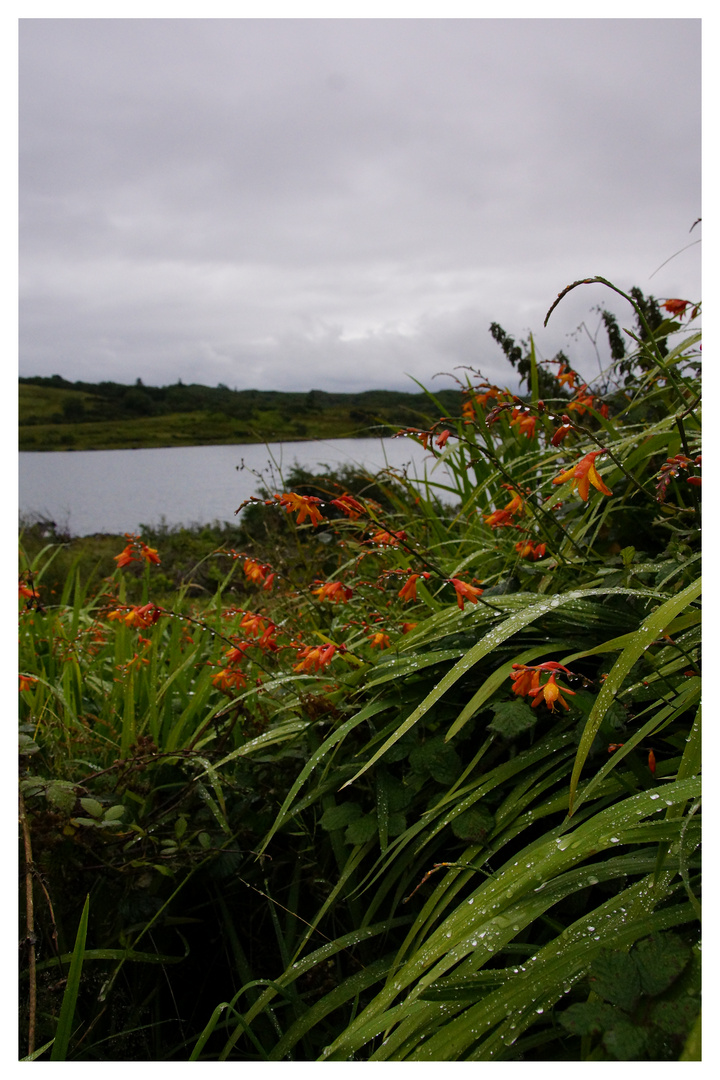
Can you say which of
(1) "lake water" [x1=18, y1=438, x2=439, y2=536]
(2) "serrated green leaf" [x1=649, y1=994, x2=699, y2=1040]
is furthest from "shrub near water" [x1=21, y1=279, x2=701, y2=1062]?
(1) "lake water" [x1=18, y1=438, x2=439, y2=536]

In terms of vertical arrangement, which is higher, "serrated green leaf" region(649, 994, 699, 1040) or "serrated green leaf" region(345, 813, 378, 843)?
"serrated green leaf" region(649, 994, 699, 1040)

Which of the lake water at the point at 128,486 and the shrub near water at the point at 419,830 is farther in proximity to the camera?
the lake water at the point at 128,486

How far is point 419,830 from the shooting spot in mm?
1167

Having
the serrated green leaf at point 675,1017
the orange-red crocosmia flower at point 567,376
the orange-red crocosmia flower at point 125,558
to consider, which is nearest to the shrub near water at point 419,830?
the serrated green leaf at point 675,1017

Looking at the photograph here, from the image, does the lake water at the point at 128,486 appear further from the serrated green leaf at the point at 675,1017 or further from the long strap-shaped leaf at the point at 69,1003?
the serrated green leaf at the point at 675,1017

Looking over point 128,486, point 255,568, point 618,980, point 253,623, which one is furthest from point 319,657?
point 128,486

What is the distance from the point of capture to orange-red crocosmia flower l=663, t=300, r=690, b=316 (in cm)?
176

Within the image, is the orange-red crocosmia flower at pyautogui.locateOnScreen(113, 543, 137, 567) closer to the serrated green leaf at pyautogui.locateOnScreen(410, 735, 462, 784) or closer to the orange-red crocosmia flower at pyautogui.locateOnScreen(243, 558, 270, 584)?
the orange-red crocosmia flower at pyautogui.locateOnScreen(243, 558, 270, 584)

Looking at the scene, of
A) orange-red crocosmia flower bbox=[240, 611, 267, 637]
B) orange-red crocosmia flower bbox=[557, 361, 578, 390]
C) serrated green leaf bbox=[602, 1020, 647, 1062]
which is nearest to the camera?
serrated green leaf bbox=[602, 1020, 647, 1062]

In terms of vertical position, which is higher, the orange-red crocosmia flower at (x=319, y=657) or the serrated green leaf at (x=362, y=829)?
the orange-red crocosmia flower at (x=319, y=657)

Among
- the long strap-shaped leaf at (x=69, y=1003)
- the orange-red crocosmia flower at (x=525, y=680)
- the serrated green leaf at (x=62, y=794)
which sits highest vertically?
the orange-red crocosmia flower at (x=525, y=680)

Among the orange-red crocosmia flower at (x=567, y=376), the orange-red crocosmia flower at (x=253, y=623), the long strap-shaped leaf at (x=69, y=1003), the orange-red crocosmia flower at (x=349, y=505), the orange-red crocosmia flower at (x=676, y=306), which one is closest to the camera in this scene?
the long strap-shaped leaf at (x=69, y=1003)

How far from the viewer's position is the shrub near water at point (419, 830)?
860 mm
